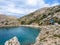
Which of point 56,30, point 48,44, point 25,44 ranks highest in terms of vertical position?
point 56,30

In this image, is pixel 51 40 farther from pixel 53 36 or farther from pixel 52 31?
pixel 52 31

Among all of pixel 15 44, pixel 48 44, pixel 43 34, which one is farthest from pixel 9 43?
pixel 48 44

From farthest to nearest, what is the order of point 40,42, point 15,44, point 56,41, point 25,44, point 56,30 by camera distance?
point 25,44 → point 15,44 → point 56,30 → point 40,42 → point 56,41

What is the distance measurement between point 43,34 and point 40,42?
7755 mm

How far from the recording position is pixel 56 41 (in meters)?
58.2

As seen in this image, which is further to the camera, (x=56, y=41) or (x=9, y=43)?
(x=9, y=43)

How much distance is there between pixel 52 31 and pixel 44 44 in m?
10.1

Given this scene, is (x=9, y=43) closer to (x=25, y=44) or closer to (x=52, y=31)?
(x=52, y=31)

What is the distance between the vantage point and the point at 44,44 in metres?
58.9

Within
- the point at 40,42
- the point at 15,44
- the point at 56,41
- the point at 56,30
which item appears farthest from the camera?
the point at 15,44

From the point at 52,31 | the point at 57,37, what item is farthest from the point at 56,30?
the point at 57,37

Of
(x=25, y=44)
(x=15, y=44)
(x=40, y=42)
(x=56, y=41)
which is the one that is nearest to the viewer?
(x=56, y=41)

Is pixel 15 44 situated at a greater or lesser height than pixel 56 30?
lesser

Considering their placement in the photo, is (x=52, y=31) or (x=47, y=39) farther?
(x=52, y=31)
